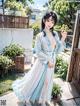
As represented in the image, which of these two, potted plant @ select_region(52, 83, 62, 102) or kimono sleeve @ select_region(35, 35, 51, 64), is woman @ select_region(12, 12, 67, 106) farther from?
potted plant @ select_region(52, 83, 62, 102)

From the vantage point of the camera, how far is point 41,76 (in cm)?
327

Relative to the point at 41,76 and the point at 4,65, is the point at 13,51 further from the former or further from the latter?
the point at 41,76

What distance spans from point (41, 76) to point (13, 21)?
4.07 m

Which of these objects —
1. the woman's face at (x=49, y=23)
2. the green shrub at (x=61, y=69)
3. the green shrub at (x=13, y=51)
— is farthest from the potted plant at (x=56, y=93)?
the green shrub at (x=13, y=51)

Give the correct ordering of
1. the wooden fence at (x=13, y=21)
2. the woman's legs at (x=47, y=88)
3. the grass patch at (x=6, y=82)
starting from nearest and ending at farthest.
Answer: the woman's legs at (x=47, y=88) < the grass patch at (x=6, y=82) < the wooden fence at (x=13, y=21)

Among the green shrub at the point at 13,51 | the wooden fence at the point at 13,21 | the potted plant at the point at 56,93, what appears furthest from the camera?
the wooden fence at the point at 13,21

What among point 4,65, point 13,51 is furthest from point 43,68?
point 13,51

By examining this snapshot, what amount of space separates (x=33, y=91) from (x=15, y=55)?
2.50 metres

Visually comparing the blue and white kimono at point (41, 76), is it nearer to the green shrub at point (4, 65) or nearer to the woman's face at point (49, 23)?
the woman's face at point (49, 23)

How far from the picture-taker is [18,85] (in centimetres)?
367

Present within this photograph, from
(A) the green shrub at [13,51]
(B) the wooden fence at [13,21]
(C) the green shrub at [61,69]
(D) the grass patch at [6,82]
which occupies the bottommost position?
(D) the grass patch at [6,82]

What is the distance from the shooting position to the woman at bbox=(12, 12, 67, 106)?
10.1 feet

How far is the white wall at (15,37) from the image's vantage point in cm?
652

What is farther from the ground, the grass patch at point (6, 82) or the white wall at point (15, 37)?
the white wall at point (15, 37)
